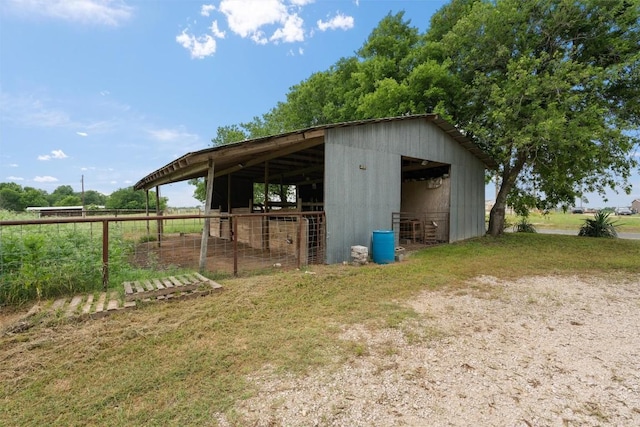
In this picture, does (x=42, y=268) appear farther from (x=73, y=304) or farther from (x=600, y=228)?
(x=600, y=228)

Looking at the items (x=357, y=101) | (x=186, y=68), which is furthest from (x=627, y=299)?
(x=186, y=68)

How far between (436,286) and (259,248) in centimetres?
570

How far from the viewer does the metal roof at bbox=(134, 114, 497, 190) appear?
542 centimetres

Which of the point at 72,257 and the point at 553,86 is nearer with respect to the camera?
the point at 72,257

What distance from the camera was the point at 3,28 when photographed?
20.1 feet

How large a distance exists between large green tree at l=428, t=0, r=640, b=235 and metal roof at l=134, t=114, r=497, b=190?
151 cm

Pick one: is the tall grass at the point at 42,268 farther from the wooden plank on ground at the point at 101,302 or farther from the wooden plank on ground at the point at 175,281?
the wooden plank on ground at the point at 175,281

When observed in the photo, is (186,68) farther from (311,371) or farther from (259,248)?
(311,371)

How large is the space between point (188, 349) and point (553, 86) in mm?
11168

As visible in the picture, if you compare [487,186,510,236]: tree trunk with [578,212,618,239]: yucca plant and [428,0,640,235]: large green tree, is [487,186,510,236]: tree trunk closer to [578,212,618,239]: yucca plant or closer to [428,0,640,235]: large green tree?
[428,0,640,235]: large green tree

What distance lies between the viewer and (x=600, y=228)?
12.2 meters

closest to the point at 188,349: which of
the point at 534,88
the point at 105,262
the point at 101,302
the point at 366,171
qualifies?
the point at 101,302

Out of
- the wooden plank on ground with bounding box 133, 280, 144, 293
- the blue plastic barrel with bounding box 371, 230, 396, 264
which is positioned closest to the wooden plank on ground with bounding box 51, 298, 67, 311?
the wooden plank on ground with bounding box 133, 280, 144, 293

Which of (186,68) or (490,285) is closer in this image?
(490,285)
